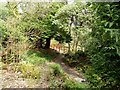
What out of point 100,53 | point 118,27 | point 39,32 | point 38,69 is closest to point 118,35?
point 118,27

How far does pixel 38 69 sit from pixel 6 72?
1.69 ft

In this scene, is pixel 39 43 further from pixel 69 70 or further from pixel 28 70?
pixel 28 70

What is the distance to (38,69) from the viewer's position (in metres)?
3.39

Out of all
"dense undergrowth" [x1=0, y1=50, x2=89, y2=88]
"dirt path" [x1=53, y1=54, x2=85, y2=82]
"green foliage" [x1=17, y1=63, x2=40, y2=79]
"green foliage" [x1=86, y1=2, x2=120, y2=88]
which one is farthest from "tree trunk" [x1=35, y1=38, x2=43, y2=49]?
"green foliage" [x1=86, y1=2, x2=120, y2=88]

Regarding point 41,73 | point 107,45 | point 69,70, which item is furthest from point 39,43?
point 107,45

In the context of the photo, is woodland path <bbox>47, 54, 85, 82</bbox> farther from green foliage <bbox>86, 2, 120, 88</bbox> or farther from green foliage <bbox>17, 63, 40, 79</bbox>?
green foliage <bbox>86, 2, 120, 88</bbox>

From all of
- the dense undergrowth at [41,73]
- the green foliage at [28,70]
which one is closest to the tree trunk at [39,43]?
the dense undergrowth at [41,73]

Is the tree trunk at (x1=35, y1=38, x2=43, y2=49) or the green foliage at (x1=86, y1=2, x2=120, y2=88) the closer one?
the green foliage at (x1=86, y1=2, x2=120, y2=88)

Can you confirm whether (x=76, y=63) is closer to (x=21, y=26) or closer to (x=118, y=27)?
(x=21, y=26)

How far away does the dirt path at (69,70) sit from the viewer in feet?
12.9

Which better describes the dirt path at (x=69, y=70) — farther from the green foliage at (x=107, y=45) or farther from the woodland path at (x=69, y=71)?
the green foliage at (x=107, y=45)

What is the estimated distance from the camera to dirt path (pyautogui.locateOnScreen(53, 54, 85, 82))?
3.93 meters

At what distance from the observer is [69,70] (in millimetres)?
4492

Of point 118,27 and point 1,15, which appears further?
point 1,15
